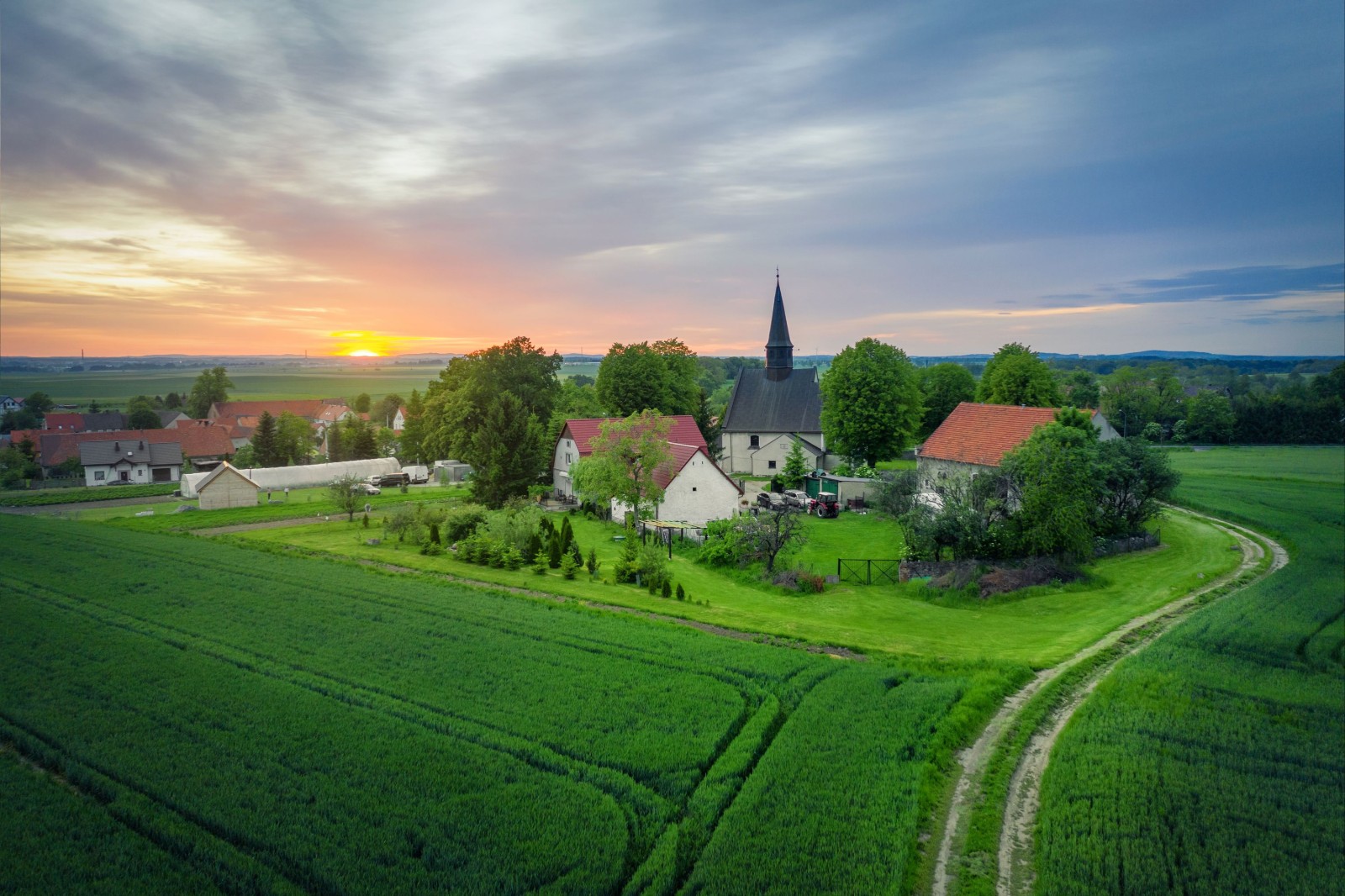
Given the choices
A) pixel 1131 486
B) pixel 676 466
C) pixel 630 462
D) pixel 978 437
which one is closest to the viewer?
pixel 1131 486

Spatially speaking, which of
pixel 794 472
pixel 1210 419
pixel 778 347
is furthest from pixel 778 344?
pixel 1210 419

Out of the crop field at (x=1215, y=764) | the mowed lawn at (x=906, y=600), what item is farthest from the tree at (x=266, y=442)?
the crop field at (x=1215, y=764)

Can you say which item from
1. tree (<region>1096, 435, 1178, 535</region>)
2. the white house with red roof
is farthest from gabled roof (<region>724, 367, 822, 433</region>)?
tree (<region>1096, 435, 1178, 535</region>)

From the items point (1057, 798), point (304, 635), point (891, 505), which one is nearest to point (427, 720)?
point (304, 635)

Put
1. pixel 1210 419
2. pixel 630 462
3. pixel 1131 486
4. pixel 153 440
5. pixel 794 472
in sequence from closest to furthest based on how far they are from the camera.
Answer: pixel 153 440 < pixel 1131 486 < pixel 630 462 < pixel 1210 419 < pixel 794 472

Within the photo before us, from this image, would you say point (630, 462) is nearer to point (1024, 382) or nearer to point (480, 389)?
point (480, 389)

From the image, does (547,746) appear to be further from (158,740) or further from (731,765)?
(158,740)

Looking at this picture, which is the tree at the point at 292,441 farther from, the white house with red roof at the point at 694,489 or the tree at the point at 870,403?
the tree at the point at 870,403

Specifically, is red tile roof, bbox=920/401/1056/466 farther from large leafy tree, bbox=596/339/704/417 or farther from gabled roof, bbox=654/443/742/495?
large leafy tree, bbox=596/339/704/417
